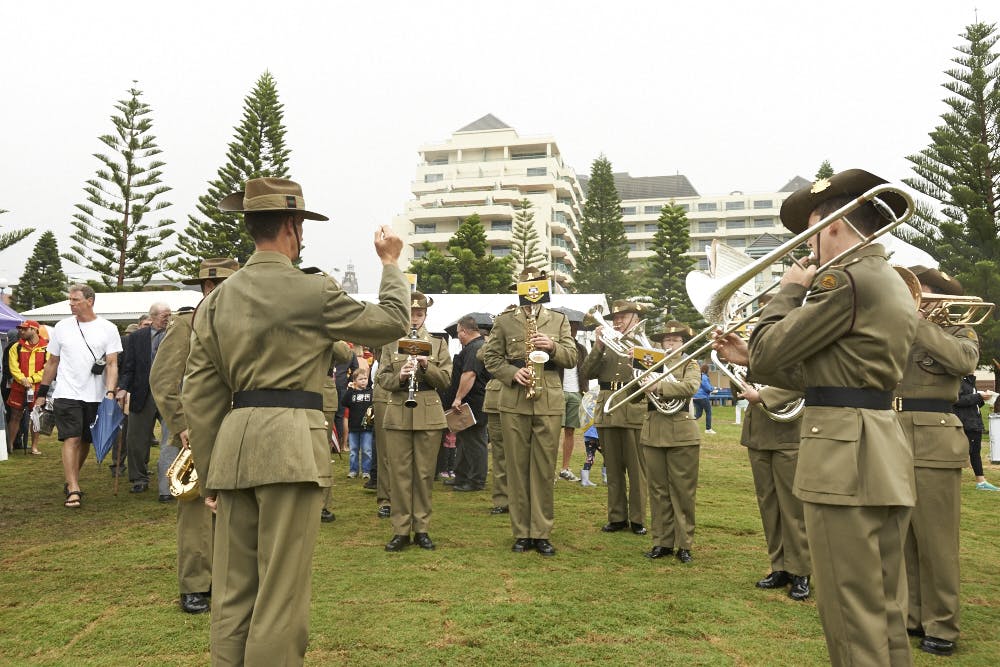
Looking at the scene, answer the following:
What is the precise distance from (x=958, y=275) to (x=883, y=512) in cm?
→ 2440

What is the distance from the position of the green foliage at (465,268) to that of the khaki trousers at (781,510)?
39217 mm

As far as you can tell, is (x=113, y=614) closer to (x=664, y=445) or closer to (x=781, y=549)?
(x=664, y=445)

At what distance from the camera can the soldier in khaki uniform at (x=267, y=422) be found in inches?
111

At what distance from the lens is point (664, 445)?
5770 millimetres

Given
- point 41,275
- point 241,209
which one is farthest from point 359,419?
point 41,275

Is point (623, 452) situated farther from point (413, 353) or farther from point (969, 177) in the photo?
point (969, 177)

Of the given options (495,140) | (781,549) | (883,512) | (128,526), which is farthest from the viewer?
(495,140)

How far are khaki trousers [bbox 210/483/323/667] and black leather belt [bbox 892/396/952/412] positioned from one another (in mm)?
3433

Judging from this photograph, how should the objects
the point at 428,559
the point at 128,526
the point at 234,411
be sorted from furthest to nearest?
the point at 128,526
the point at 428,559
the point at 234,411

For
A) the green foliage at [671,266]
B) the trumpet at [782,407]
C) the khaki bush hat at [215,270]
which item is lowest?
the trumpet at [782,407]

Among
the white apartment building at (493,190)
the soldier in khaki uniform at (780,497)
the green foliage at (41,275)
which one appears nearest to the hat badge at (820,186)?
the soldier in khaki uniform at (780,497)

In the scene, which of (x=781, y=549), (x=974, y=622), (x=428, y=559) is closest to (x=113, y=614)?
(x=428, y=559)

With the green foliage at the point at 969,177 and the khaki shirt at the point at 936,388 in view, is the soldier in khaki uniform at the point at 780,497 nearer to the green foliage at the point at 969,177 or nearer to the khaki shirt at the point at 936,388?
the khaki shirt at the point at 936,388

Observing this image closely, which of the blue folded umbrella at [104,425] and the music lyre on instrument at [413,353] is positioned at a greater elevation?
the music lyre on instrument at [413,353]
